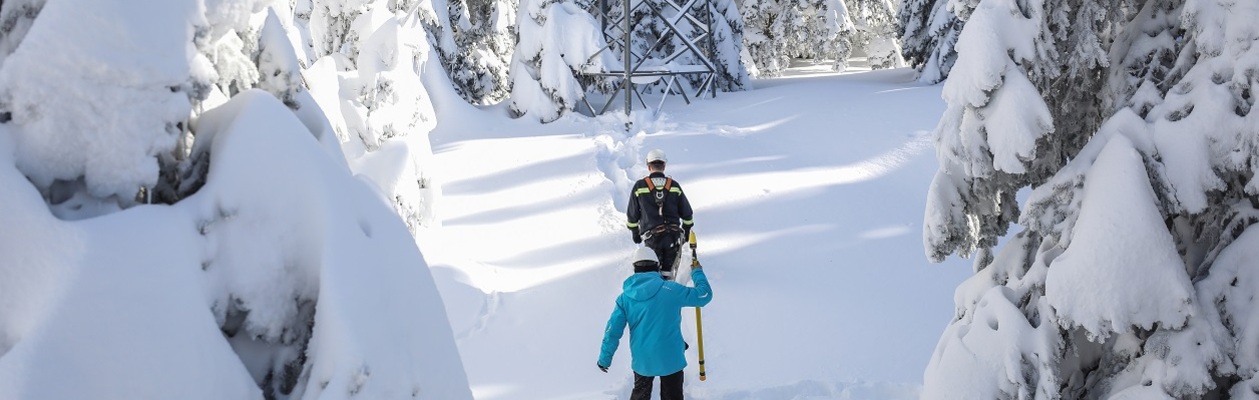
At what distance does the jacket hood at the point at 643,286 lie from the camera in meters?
5.64

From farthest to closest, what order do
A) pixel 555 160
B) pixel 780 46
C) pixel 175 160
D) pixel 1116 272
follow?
pixel 780 46
pixel 555 160
pixel 1116 272
pixel 175 160

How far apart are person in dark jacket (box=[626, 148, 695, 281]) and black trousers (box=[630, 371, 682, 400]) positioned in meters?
2.42

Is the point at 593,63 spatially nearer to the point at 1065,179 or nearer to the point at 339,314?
the point at 1065,179

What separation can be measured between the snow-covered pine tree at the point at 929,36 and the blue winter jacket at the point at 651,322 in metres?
14.9

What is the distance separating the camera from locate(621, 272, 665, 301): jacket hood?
5.64 metres

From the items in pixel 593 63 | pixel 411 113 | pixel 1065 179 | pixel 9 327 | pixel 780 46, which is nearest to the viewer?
pixel 9 327

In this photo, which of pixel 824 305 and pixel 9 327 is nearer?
pixel 9 327

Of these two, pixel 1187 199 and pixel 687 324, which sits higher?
pixel 1187 199

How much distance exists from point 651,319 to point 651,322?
0.02m

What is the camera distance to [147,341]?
2.40m

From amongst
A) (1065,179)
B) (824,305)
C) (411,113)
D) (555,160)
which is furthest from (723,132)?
(1065,179)

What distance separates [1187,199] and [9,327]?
4.36 m

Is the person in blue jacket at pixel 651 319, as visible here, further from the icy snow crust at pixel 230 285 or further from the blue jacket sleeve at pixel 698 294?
the icy snow crust at pixel 230 285

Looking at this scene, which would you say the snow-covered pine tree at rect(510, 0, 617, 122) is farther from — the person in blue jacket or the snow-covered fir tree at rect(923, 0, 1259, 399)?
the snow-covered fir tree at rect(923, 0, 1259, 399)
